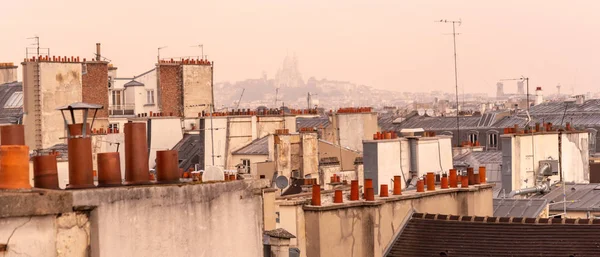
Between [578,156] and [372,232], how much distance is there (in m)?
20.0

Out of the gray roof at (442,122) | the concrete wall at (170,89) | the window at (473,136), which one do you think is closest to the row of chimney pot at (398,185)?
the concrete wall at (170,89)

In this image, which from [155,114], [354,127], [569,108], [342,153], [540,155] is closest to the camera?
[540,155]

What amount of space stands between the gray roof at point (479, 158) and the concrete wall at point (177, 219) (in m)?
35.2

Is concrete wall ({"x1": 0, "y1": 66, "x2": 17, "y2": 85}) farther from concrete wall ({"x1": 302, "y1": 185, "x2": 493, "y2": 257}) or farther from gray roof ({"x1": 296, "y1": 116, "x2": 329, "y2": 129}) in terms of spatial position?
concrete wall ({"x1": 302, "y1": 185, "x2": 493, "y2": 257})

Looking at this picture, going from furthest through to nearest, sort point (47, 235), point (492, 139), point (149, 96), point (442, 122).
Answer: point (442, 122), point (492, 139), point (149, 96), point (47, 235)

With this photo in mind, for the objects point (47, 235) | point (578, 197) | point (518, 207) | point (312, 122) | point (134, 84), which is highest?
point (134, 84)

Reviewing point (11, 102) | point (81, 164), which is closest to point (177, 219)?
point (81, 164)

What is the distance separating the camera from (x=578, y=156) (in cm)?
3994

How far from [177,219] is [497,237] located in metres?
11.7

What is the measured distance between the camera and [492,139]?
72.0m

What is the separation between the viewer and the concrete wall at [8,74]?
221 feet

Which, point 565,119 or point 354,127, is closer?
point 354,127

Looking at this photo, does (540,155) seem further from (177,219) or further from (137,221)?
(137,221)

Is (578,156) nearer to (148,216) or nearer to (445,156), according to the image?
(445,156)
